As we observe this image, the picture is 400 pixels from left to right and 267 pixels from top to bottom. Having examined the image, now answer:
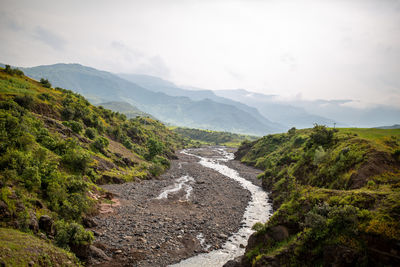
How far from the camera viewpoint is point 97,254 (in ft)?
61.5

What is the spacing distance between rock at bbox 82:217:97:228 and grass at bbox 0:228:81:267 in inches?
280

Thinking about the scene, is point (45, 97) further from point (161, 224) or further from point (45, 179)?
point (161, 224)

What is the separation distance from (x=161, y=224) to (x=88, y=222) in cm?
871

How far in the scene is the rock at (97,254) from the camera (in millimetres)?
18531

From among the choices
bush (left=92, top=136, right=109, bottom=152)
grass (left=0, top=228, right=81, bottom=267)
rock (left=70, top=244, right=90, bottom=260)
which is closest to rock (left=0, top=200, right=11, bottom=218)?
grass (left=0, top=228, right=81, bottom=267)

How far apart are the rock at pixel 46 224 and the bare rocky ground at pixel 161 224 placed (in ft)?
14.9

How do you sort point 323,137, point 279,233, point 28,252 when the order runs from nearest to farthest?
point 28,252 → point 279,233 → point 323,137

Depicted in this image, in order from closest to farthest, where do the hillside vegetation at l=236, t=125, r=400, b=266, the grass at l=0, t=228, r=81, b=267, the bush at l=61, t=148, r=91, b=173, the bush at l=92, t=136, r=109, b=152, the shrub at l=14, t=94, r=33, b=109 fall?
the hillside vegetation at l=236, t=125, r=400, b=266
the grass at l=0, t=228, r=81, b=267
the bush at l=61, t=148, r=91, b=173
the shrub at l=14, t=94, r=33, b=109
the bush at l=92, t=136, r=109, b=152

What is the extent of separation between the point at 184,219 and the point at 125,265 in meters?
12.3

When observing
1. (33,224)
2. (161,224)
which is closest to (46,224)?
(33,224)

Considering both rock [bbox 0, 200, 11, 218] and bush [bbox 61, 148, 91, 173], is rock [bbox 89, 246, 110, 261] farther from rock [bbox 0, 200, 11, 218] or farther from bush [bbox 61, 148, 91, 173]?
bush [bbox 61, 148, 91, 173]

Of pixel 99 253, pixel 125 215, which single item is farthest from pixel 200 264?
pixel 125 215

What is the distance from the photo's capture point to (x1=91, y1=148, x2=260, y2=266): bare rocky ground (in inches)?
819

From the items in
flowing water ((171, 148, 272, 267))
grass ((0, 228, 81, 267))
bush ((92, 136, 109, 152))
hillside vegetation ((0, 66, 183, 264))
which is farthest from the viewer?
bush ((92, 136, 109, 152))
